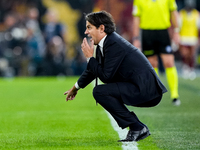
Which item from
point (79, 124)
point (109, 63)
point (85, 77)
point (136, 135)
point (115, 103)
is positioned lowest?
point (79, 124)

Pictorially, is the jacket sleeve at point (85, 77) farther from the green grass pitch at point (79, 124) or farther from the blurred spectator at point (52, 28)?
the blurred spectator at point (52, 28)

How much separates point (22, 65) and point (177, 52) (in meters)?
7.08

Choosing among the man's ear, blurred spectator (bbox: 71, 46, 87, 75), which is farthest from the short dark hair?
blurred spectator (bbox: 71, 46, 87, 75)

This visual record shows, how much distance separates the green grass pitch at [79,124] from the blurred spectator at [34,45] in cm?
667

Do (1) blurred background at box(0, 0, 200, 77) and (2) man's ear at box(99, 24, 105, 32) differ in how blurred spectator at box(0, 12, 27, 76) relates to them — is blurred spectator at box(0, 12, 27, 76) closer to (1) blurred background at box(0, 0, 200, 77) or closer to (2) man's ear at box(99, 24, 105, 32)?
(1) blurred background at box(0, 0, 200, 77)

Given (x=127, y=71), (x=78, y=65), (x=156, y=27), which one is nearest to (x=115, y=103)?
(x=127, y=71)

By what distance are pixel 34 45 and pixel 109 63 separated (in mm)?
12791

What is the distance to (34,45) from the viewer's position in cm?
1745

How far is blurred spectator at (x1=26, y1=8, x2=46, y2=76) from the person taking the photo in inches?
674

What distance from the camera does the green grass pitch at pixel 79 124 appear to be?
194 inches

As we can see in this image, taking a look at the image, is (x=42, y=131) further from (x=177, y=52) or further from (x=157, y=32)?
(x=177, y=52)

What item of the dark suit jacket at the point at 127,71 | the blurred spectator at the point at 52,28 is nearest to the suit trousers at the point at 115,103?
the dark suit jacket at the point at 127,71

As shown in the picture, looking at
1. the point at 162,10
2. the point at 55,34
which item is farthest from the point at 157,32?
the point at 55,34

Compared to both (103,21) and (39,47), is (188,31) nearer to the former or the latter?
(39,47)
